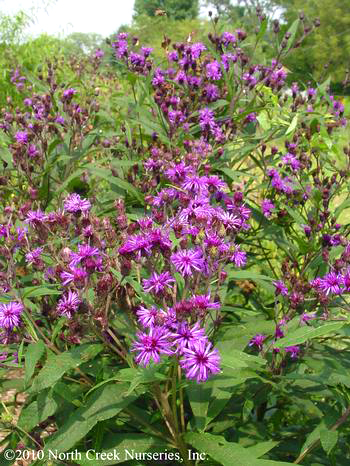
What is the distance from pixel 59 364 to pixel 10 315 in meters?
0.22

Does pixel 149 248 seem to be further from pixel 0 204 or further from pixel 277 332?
pixel 0 204

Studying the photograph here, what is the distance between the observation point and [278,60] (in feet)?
9.66

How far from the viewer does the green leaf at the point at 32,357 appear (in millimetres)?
1431

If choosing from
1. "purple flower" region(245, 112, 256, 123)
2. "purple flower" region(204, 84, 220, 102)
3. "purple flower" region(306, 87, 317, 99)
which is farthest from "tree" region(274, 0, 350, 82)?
"purple flower" region(204, 84, 220, 102)

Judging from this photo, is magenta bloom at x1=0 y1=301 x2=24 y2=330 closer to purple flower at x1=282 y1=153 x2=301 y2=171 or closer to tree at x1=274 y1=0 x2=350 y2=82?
purple flower at x1=282 y1=153 x2=301 y2=171

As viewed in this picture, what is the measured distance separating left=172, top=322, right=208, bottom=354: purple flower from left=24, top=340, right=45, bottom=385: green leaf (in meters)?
0.46

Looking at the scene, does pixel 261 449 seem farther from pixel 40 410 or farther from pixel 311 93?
pixel 311 93

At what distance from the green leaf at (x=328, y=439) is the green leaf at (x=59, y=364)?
2.47ft

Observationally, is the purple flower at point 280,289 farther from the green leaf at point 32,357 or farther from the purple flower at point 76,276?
the green leaf at point 32,357

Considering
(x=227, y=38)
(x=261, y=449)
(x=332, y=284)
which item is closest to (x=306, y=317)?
(x=332, y=284)

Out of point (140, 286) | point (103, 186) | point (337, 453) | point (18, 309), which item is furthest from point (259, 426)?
point (103, 186)

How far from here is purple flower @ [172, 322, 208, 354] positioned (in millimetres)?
1235

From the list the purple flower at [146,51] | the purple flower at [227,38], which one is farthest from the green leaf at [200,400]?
the purple flower at [227,38]

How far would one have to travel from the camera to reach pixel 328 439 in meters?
1.51
